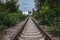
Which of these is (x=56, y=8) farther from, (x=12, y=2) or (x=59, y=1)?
(x=12, y=2)

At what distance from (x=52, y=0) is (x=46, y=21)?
383cm

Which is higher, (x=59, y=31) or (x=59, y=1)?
(x=59, y=1)

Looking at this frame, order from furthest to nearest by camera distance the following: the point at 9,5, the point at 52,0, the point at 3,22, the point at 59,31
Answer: the point at 9,5
the point at 52,0
the point at 3,22
the point at 59,31

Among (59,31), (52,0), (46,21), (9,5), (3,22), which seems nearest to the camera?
(59,31)

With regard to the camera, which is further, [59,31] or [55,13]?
[55,13]

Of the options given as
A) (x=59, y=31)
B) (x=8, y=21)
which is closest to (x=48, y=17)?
(x=8, y=21)

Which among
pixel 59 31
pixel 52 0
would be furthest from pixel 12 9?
pixel 59 31

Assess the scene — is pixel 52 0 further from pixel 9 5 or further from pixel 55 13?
pixel 9 5

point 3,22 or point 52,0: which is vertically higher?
point 52,0

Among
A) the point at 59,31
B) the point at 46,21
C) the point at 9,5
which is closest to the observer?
the point at 59,31

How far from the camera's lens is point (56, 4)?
29.2 m

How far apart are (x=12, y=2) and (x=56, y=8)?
25905 mm

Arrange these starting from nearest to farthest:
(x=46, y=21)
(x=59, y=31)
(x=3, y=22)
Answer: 1. (x=59, y=31)
2. (x=3, y=22)
3. (x=46, y=21)

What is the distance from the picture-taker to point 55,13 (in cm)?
2861
